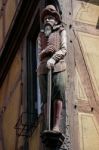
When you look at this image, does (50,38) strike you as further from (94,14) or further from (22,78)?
(22,78)

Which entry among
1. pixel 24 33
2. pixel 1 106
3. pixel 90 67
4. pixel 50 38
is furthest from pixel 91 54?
pixel 1 106

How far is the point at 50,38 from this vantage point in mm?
8445

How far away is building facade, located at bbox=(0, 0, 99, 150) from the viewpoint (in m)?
8.27

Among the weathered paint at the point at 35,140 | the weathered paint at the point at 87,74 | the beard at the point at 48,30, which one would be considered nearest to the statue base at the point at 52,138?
the weathered paint at the point at 87,74

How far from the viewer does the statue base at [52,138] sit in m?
7.62

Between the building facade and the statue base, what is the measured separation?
21 cm

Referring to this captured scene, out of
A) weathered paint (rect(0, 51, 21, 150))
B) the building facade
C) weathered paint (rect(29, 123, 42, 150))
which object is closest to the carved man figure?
the building facade

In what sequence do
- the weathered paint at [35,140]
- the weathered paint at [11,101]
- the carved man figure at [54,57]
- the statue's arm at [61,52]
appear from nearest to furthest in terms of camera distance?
the carved man figure at [54,57]
the statue's arm at [61,52]
the weathered paint at [35,140]
the weathered paint at [11,101]

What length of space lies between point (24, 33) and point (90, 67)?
2.27m

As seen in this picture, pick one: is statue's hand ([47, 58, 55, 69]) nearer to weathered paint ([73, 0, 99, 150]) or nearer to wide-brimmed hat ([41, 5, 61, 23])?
weathered paint ([73, 0, 99, 150])

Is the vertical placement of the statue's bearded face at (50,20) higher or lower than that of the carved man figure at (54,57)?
higher

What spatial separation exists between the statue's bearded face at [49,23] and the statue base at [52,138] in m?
1.43

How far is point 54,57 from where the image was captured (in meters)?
8.14

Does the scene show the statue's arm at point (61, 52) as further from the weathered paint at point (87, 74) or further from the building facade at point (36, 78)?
the weathered paint at point (87, 74)
